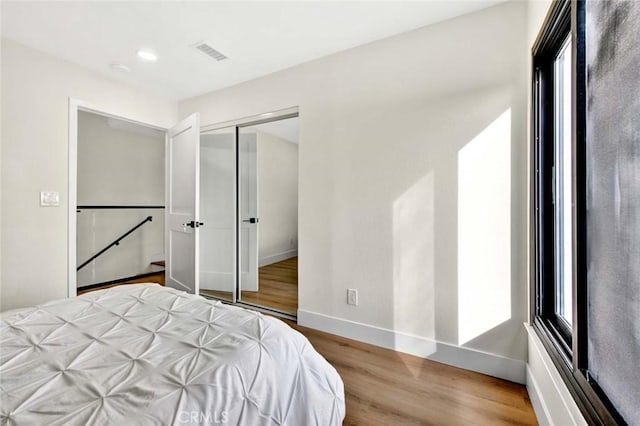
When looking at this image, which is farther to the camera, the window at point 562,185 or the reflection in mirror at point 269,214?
the reflection in mirror at point 269,214

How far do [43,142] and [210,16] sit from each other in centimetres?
185

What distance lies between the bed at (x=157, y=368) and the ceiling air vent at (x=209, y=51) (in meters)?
2.05

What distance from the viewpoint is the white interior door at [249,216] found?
143 inches

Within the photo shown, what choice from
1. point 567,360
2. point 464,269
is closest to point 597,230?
point 567,360

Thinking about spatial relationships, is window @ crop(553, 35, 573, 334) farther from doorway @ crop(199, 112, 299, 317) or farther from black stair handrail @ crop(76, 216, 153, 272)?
black stair handrail @ crop(76, 216, 153, 272)

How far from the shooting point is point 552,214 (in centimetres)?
155

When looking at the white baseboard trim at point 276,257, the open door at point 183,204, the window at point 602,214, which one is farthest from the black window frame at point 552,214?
the white baseboard trim at point 276,257

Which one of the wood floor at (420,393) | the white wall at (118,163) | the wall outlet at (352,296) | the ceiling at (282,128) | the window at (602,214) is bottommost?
the wood floor at (420,393)

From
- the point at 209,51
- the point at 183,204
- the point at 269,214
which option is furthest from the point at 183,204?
the point at 269,214

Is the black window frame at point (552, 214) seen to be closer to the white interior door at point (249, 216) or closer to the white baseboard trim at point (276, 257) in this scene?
the white interior door at point (249, 216)

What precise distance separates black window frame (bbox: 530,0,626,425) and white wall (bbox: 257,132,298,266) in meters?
4.09

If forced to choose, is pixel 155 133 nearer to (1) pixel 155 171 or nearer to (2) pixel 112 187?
(1) pixel 155 171

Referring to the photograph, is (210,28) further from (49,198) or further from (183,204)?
(49,198)

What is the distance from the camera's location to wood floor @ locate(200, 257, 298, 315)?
3207mm
